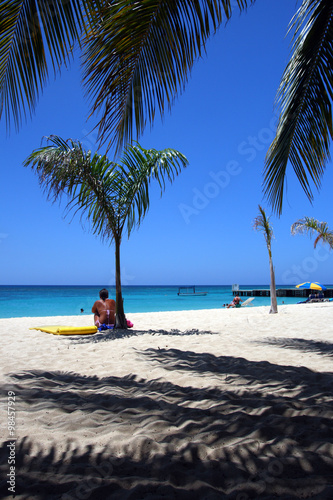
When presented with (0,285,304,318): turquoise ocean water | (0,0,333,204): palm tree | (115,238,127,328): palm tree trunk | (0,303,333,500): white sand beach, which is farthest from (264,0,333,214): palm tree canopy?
(0,285,304,318): turquoise ocean water

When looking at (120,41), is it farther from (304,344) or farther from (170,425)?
(304,344)

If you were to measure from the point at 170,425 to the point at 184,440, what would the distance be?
0.27 metres

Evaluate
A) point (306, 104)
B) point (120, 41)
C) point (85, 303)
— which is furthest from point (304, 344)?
point (85, 303)

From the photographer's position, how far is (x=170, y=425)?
2578 mm

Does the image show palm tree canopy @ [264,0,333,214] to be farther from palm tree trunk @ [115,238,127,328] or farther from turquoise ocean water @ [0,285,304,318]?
turquoise ocean water @ [0,285,304,318]

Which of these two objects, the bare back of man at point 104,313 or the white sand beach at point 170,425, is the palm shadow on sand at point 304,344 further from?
the bare back of man at point 104,313

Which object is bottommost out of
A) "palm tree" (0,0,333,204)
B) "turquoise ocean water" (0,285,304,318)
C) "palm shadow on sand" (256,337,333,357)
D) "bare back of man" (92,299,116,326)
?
"turquoise ocean water" (0,285,304,318)

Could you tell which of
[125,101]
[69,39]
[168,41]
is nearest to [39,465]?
[125,101]

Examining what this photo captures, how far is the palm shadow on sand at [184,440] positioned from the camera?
1799 mm

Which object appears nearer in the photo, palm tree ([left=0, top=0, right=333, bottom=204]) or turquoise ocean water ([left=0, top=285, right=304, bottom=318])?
palm tree ([left=0, top=0, right=333, bottom=204])

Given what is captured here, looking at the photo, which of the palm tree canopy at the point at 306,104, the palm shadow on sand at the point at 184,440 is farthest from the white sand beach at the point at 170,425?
the palm tree canopy at the point at 306,104

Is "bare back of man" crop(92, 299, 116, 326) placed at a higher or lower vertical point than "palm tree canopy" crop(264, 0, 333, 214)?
lower

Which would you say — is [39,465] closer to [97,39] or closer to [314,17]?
[97,39]

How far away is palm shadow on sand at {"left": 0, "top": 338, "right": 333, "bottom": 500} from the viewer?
180 cm
